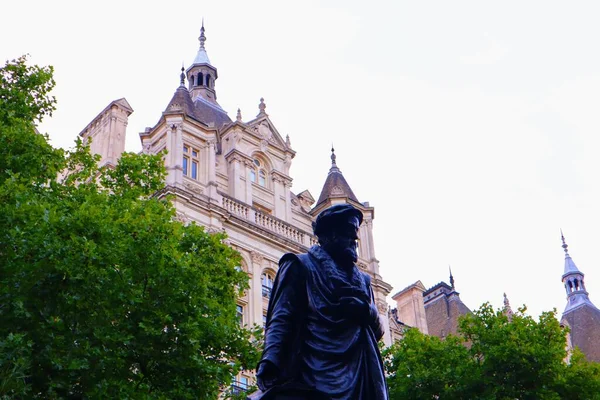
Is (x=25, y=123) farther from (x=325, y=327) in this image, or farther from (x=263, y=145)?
(x=263, y=145)

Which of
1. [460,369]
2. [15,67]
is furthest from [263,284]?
[15,67]

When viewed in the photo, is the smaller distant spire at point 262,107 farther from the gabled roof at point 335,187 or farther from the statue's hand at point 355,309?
the statue's hand at point 355,309

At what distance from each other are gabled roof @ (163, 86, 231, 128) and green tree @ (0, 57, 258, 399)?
1456 centimetres

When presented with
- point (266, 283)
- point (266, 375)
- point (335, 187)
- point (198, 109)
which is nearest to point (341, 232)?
point (266, 375)

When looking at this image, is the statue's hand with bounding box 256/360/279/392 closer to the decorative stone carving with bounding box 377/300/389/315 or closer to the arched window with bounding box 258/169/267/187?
the arched window with bounding box 258/169/267/187

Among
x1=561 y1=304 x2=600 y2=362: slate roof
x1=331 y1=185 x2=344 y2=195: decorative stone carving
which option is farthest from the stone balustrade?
x1=561 y1=304 x2=600 y2=362: slate roof

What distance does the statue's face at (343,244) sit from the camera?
7141 millimetres

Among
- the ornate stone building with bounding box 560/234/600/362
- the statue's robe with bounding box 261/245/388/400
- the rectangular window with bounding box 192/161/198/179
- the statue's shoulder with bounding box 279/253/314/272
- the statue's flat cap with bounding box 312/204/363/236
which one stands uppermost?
the ornate stone building with bounding box 560/234/600/362

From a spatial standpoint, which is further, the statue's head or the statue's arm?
the statue's head

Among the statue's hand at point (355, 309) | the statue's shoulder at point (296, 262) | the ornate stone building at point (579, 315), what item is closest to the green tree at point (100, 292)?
the statue's shoulder at point (296, 262)

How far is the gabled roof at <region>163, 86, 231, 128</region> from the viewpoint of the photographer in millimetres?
34781

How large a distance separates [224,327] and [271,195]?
18.4 m

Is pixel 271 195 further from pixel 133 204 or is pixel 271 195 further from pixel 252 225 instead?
pixel 133 204

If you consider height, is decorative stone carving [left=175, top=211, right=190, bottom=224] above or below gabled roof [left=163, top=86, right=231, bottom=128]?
below
